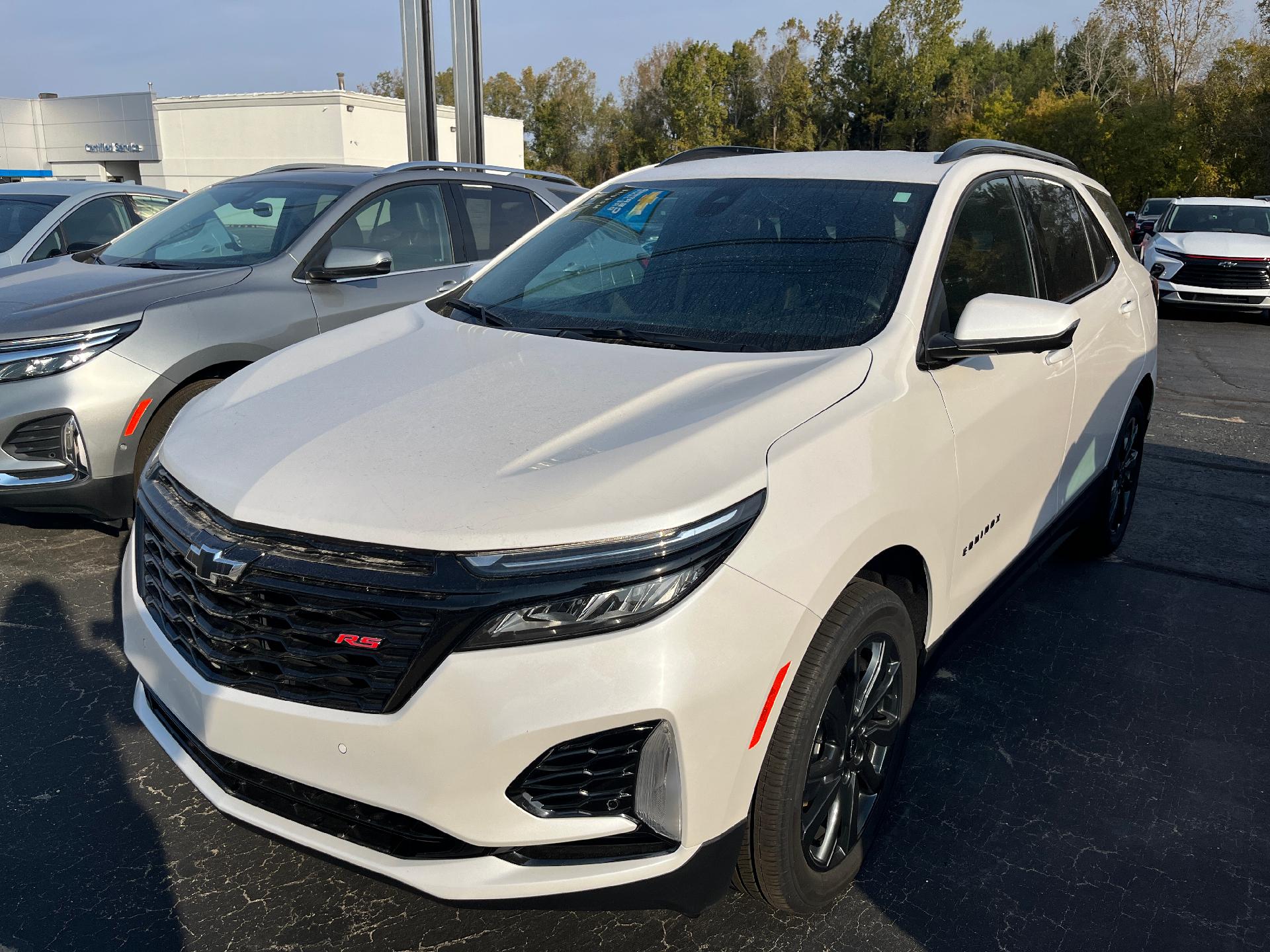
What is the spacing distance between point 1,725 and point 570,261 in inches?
92.9

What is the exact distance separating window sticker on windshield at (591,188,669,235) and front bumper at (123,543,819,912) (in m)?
1.92

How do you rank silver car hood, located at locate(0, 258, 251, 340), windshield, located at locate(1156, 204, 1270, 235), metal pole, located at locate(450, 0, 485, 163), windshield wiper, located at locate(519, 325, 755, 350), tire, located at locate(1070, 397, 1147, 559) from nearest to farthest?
windshield wiper, located at locate(519, 325, 755, 350), silver car hood, located at locate(0, 258, 251, 340), tire, located at locate(1070, 397, 1147, 559), metal pole, located at locate(450, 0, 485, 163), windshield, located at locate(1156, 204, 1270, 235)

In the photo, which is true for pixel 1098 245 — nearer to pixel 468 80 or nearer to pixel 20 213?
pixel 20 213

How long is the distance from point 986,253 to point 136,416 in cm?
343

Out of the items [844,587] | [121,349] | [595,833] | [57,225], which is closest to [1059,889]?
[844,587]

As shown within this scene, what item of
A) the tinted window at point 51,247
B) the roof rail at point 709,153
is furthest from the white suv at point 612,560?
the tinted window at point 51,247

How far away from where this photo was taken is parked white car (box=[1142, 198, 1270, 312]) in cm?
1464

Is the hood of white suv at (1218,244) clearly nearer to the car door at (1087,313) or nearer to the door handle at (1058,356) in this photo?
the car door at (1087,313)

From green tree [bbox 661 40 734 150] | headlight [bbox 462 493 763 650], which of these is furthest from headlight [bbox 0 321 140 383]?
green tree [bbox 661 40 734 150]

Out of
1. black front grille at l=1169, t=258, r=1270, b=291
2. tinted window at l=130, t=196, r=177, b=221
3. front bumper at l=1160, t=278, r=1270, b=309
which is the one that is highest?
tinted window at l=130, t=196, r=177, b=221

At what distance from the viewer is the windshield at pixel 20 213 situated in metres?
8.05

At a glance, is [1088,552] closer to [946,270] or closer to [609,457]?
[946,270]

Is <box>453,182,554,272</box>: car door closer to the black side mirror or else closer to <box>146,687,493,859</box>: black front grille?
the black side mirror

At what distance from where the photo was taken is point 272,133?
5238 cm
